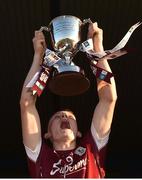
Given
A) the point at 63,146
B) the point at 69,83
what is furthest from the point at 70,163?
the point at 69,83

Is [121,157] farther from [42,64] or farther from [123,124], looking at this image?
[42,64]

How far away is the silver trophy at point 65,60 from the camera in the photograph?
15.2 ft

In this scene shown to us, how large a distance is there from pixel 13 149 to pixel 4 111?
68 centimetres

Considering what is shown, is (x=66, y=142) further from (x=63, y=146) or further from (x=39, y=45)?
(x=39, y=45)

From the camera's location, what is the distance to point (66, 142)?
4758mm

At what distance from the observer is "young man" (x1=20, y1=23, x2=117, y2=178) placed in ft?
15.1

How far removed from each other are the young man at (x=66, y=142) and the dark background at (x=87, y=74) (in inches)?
32.4

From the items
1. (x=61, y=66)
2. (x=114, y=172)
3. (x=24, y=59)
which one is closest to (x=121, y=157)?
(x=114, y=172)

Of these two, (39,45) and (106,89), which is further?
(39,45)

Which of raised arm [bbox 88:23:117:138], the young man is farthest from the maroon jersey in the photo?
raised arm [bbox 88:23:117:138]

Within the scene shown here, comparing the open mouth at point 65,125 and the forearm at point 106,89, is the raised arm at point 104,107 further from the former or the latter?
the open mouth at point 65,125

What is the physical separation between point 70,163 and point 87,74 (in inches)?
63.9

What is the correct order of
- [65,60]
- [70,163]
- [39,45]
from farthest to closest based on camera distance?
1. [39,45]
2. [65,60]
3. [70,163]

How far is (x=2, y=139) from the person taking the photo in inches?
272
